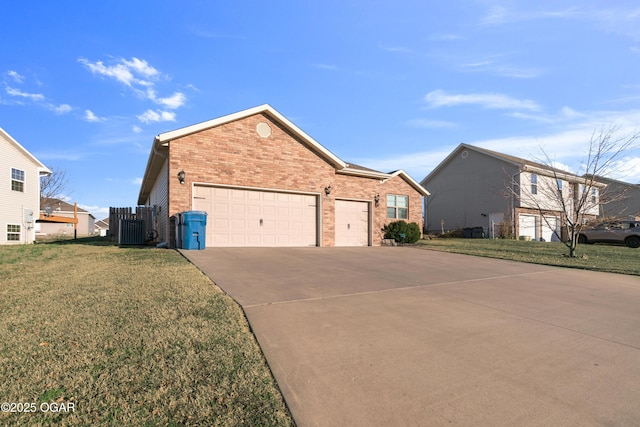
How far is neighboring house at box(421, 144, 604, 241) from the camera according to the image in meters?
23.9

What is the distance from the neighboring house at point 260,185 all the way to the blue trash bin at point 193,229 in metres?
1.13

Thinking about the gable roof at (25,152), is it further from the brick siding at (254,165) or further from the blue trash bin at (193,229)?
the blue trash bin at (193,229)

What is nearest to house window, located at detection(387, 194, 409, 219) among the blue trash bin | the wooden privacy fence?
the blue trash bin

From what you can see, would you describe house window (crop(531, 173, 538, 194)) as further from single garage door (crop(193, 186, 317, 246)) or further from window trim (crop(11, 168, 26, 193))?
window trim (crop(11, 168, 26, 193))

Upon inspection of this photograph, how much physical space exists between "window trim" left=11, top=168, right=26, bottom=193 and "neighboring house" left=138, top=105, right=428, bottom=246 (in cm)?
951

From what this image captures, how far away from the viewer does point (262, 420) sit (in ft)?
7.45

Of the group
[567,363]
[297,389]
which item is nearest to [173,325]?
[297,389]

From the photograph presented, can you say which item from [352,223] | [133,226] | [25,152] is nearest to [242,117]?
[133,226]

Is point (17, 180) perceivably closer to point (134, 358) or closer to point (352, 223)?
point (352, 223)

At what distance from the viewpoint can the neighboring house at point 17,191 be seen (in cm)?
1855

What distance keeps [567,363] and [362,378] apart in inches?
80.8

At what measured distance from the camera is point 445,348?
11.6 feet

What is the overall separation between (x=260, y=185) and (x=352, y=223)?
522 cm

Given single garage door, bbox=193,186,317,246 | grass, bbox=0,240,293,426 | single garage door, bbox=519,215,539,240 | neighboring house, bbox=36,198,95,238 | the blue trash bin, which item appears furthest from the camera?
neighboring house, bbox=36,198,95,238
